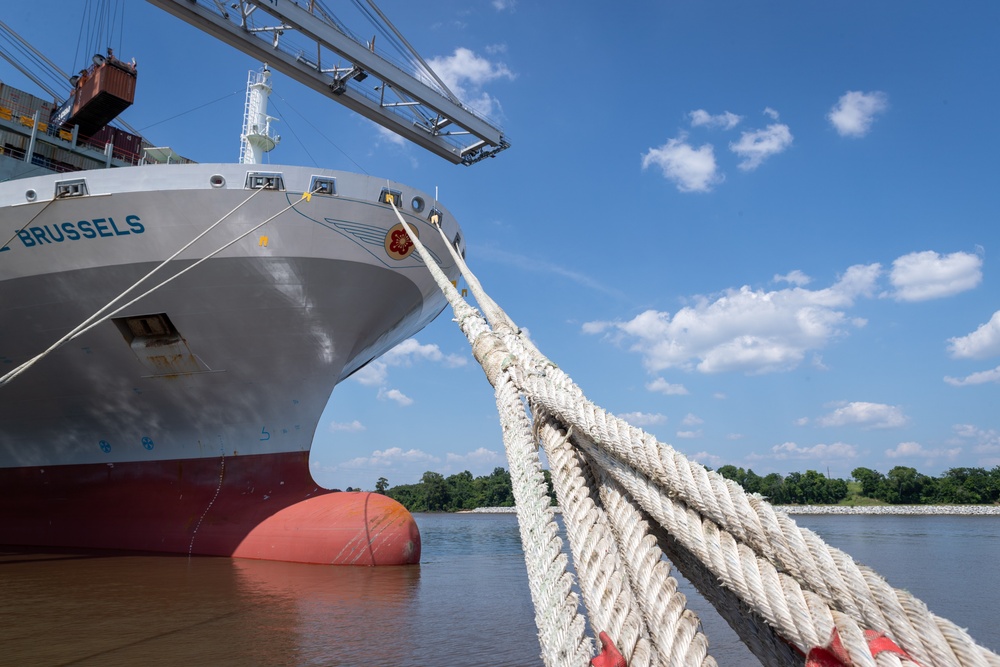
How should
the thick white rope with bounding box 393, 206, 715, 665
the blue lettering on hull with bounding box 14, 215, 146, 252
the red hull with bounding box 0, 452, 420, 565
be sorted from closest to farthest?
1. the thick white rope with bounding box 393, 206, 715, 665
2. the blue lettering on hull with bounding box 14, 215, 146, 252
3. the red hull with bounding box 0, 452, 420, 565

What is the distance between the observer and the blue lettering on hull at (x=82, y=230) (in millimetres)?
9719

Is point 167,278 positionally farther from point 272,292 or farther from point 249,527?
point 249,527

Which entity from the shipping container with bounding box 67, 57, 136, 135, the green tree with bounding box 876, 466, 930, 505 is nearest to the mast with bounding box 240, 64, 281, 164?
the shipping container with bounding box 67, 57, 136, 135

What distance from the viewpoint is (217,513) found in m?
11.4

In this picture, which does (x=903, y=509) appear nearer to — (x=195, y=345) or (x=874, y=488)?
(x=874, y=488)

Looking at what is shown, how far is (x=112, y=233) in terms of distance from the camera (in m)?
9.80

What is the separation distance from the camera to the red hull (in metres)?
10.6

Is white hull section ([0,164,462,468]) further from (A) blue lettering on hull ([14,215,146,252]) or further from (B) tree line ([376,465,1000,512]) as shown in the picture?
(B) tree line ([376,465,1000,512])

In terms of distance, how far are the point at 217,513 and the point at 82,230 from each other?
18.1ft

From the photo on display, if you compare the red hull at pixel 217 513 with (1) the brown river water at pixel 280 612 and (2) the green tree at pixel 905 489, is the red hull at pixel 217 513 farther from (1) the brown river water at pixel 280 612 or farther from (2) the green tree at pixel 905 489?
(2) the green tree at pixel 905 489

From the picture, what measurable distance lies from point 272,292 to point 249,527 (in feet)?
14.6

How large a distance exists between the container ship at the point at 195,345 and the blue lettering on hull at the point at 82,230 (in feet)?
0.07

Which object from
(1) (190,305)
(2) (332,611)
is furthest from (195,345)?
(2) (332,611)

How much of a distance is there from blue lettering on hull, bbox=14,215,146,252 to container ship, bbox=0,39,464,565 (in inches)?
0.8
